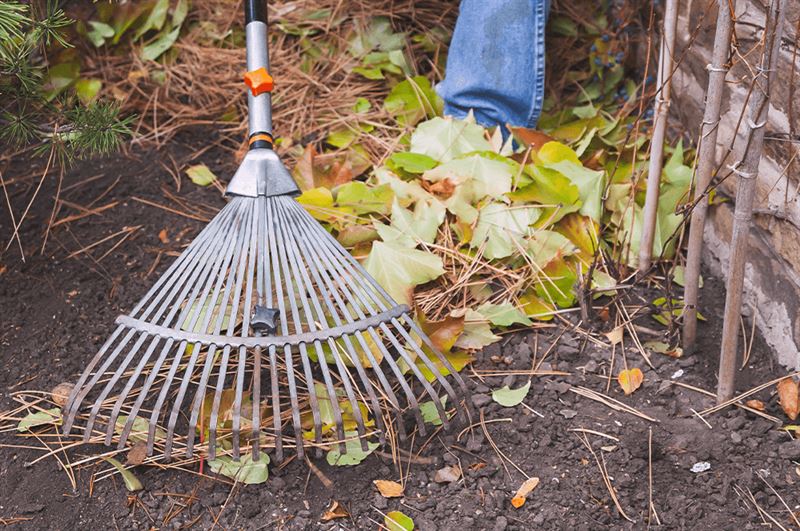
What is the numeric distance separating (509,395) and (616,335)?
262mm

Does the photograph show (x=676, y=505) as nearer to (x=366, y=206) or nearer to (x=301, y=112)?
(x=366, y=206)

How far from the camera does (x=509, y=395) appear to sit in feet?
4.87

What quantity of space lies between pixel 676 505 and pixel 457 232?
2.41 ft

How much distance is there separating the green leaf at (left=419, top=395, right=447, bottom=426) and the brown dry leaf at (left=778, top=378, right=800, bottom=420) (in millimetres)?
574

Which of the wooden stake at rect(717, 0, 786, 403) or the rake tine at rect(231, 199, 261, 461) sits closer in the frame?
the wooden stake at rect(717, 0, 786, 403)

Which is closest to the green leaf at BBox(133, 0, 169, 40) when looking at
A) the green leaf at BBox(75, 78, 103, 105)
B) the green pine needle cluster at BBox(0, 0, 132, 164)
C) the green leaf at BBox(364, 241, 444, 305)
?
the green leaf at BBox(75, 78, 103, 105)

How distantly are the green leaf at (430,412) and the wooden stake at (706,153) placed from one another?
0.47 metres

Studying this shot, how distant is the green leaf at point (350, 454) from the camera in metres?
1.37

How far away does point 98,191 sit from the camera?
2.00 m

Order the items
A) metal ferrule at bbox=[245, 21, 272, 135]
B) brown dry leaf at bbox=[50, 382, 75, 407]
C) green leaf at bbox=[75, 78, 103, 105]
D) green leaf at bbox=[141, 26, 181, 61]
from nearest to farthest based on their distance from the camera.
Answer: brown dry leaf at bbox=[50, 382, 75, 407] → metal ferrule at bbox=[245, 21, 272, 135] → green leaf at bbox=[75, 78, 103, 105] → green leaf at bbox=[141, 26, 181, 61]

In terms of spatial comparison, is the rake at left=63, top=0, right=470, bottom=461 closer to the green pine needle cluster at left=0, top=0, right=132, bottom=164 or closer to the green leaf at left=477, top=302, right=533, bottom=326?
the green leaf at left=477, top=302, right=533, bottom=326

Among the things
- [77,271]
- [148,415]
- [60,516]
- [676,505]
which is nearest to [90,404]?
[148,415]

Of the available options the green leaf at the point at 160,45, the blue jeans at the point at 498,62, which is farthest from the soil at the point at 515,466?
the green leaf at the point at 160,45

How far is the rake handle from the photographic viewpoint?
1.67 meters
